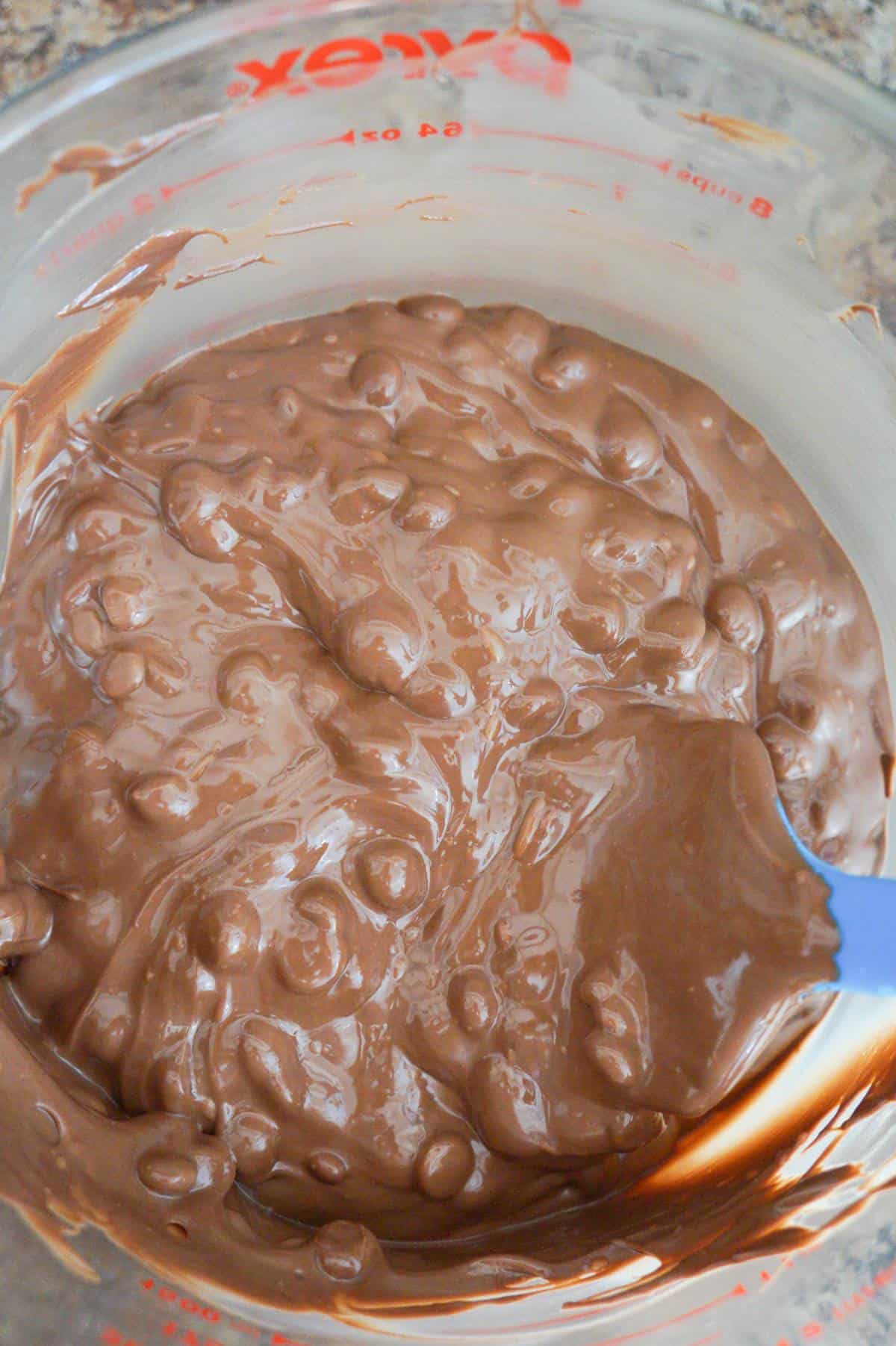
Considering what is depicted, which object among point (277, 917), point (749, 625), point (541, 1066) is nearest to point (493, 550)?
point (749, 625)

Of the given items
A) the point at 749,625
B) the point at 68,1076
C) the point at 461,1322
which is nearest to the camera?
the point at 461,1322

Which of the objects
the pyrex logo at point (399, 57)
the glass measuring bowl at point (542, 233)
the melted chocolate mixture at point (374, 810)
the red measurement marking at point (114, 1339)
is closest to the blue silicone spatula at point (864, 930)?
the melted chocolate mixture at point (374, 810)

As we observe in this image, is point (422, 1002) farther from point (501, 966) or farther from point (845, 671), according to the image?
point (845, 671)

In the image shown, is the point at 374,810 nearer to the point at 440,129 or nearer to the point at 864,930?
the point at 864,930

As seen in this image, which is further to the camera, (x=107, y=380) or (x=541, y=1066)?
(x=107, y=380)

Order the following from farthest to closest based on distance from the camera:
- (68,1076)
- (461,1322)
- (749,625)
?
1. (749,625)
2. (68,1076)
3. (461,1322)

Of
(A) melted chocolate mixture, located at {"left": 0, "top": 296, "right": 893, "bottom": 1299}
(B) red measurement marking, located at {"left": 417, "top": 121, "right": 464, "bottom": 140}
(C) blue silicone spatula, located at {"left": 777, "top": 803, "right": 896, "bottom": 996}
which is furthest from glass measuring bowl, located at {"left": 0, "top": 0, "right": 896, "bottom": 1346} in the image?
(C) blue silicone spatula, located at {"left": 777, "top": 803, "right": 896, "bottom": 996}

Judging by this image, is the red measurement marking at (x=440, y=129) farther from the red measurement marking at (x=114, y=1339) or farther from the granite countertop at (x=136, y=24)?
the red measurement marking at (x=114, y=1339)
